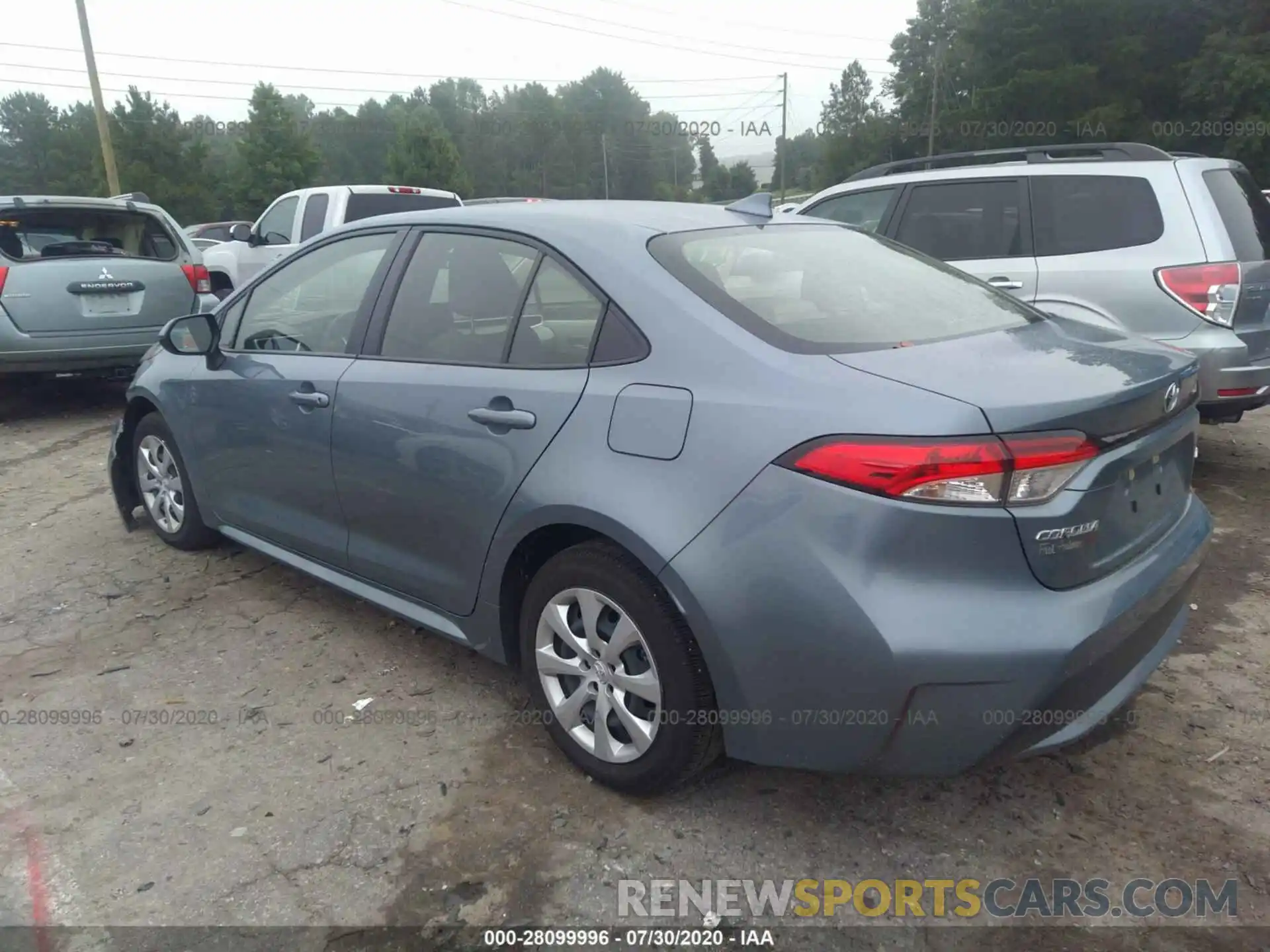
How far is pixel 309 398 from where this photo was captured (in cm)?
334

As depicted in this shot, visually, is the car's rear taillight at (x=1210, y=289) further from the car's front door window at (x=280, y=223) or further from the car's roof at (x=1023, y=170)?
the car's front door window at (x=280, y=223)

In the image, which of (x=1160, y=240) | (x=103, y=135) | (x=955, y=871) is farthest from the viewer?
(x=103, y=135)

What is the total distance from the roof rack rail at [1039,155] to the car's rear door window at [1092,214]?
0.18 m

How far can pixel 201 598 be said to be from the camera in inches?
160

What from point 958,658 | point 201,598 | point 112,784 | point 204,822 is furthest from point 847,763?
point 201,598

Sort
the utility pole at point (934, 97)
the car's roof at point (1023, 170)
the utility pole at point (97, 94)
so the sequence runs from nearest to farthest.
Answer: the car's roof at point (1023, 170)
the utility pole at point (97, 94)
the utility pole at point (934, 97)

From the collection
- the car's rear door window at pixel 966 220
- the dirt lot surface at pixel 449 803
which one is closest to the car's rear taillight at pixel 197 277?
the dirt lot surface at pixel 449 803

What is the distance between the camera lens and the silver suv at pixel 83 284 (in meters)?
6.93

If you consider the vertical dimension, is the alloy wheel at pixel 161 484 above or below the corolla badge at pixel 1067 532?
below

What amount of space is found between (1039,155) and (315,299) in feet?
14.5

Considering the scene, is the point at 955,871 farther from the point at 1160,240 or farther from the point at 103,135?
the point at 103,135

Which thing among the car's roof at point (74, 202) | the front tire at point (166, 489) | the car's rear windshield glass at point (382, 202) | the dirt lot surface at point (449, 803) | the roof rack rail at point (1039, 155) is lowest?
the dirt lot surface at point (449, 803)

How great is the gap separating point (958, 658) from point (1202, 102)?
4037 centimetres

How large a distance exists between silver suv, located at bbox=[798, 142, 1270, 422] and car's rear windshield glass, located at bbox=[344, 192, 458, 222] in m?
5.96
